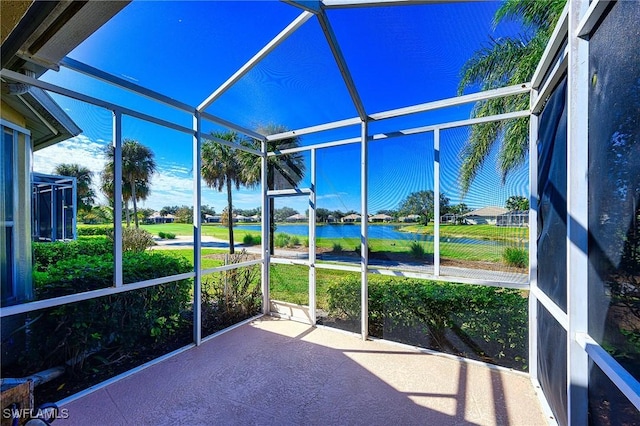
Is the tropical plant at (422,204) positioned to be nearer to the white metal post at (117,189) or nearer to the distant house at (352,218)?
the distant house at (352,218)

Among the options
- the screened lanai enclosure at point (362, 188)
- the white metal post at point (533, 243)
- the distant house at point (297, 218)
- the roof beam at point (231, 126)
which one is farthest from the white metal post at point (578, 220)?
the roof beam at point (231, 126)

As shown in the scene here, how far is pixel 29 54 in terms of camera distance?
6.22ft

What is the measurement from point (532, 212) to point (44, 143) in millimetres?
4514

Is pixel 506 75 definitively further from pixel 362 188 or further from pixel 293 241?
pixel 293 241

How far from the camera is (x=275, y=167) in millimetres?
4371

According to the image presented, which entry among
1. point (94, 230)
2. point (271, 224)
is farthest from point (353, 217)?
point (94, 230)

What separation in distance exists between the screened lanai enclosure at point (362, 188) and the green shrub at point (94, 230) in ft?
0.10

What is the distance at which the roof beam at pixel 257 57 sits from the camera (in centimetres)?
225

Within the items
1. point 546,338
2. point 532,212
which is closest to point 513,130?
point 532,212

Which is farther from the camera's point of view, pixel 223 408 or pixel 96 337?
pixel 96 337

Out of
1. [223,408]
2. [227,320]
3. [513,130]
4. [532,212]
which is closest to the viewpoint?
[223,408]

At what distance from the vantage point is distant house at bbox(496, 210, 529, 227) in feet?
8.57

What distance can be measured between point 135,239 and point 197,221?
0.67 meters

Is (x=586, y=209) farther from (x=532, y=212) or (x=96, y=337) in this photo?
(x=96, y=337)
